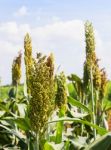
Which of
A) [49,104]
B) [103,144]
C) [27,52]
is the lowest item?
[103,144]

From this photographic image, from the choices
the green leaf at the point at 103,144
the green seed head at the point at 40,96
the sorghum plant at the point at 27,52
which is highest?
the sorghum plant at the point at 27,52

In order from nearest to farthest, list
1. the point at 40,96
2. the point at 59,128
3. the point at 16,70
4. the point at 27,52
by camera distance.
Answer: the point at 40,96 < the point at 27,52 < the point at 59,128 < the point at 16,70

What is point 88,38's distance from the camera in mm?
3328

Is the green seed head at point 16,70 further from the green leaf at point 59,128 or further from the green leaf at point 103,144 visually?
the green leaf at point 103,144

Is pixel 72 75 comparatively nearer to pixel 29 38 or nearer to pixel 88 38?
pixel 88 38

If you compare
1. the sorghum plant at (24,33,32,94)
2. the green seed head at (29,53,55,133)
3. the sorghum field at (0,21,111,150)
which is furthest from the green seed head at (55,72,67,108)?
the green seed head at (29,53,55,133)

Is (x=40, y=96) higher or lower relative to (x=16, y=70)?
lower

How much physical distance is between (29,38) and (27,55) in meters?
0.14

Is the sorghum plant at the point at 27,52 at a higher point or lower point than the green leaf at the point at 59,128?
higher

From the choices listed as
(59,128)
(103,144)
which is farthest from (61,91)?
(103,144)

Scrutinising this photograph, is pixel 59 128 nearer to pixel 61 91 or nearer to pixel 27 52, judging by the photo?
pixel 61 91

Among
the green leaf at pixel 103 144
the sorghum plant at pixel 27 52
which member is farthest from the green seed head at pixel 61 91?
the green leaf at pixel 103 144

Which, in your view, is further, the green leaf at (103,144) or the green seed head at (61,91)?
the green seed head at (61,91)

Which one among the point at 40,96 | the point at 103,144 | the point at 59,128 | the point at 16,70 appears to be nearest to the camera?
the point at 40,96
